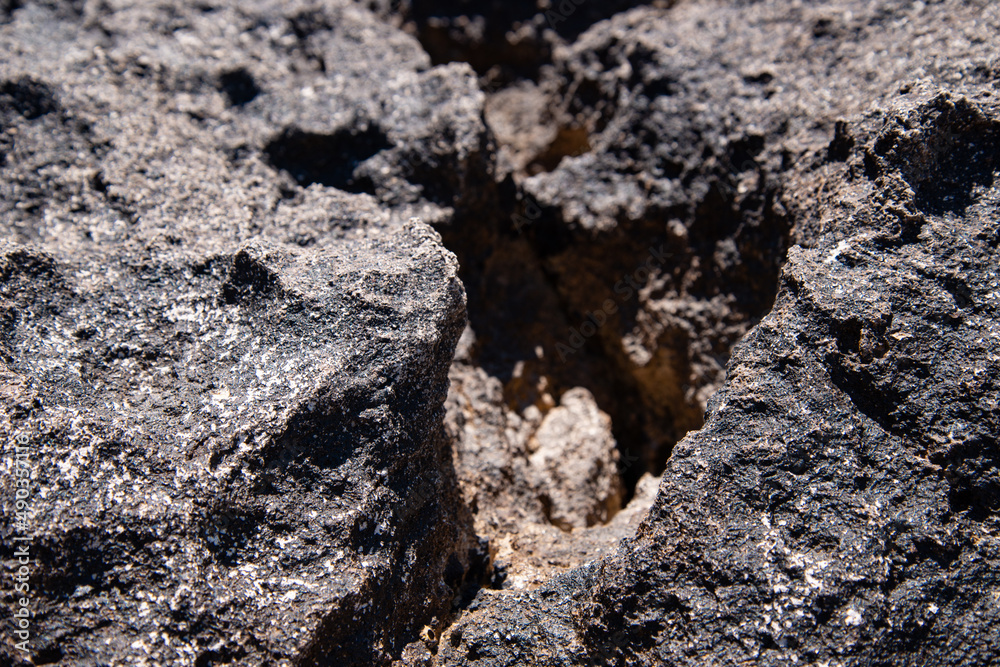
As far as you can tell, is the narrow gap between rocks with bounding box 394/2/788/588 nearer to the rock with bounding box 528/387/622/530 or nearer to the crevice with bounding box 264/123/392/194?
the rock with bounding box 528/387/622/530

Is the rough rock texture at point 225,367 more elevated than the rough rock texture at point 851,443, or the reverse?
the rough rock texture at point 851,443

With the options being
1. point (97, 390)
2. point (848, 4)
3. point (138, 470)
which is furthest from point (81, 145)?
point (848, 4)

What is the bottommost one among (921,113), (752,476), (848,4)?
(752,476)

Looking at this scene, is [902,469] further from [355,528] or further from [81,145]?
[81,145]

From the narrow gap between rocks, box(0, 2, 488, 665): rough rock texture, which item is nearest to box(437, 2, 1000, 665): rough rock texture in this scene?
the narrow gap between rocks

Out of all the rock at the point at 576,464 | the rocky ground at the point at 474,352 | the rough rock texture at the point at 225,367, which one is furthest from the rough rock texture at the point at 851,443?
the rock at the point at 576,464

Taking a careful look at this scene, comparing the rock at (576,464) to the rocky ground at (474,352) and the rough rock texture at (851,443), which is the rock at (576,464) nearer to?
the rocky ground at (474,352)

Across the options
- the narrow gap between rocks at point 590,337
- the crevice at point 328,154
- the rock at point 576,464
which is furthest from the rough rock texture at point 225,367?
the rock at point 576,464

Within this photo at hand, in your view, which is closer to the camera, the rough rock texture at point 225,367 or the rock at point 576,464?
the rough rock texture at point 225,367
